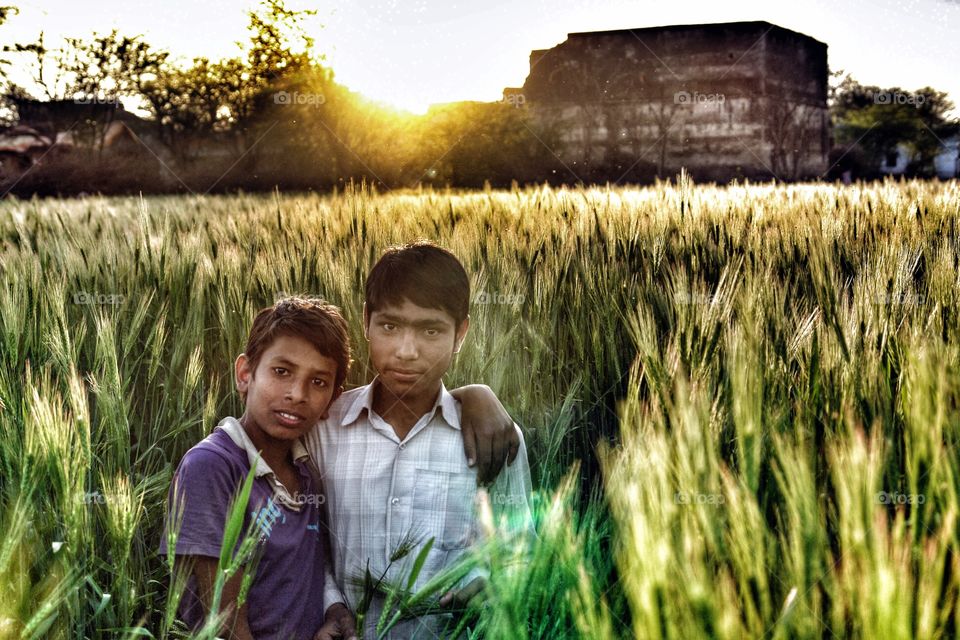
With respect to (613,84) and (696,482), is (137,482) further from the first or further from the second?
(613,84)

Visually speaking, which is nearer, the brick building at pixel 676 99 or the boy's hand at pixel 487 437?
the boy's hand at pixel 487 437

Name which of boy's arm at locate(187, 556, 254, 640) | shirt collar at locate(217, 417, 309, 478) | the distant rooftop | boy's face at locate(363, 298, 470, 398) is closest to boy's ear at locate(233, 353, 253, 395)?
shirt collar at locate(217, 417, 309, 478)

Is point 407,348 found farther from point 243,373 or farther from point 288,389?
point 243,373

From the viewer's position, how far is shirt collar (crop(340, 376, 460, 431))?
166cm

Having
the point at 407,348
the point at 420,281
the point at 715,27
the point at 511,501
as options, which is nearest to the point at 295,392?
the point at 407,348

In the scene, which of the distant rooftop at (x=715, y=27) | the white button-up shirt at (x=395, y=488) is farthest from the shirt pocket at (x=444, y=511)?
the distant rooftop at (x=715, y=27)

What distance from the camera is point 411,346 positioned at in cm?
161

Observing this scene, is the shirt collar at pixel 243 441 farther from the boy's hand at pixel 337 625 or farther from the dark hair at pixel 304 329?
the boy's hand at pixel 337 625

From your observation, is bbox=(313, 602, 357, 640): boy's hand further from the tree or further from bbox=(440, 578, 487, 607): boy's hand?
the tree

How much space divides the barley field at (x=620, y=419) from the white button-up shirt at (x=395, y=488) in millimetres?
164

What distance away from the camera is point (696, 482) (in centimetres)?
83

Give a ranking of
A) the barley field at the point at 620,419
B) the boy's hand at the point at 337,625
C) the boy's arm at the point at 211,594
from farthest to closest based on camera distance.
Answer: the boy's hand at the point at 337,625
the boy's arm at the point at 211,594
the barley field at the point at 620,419

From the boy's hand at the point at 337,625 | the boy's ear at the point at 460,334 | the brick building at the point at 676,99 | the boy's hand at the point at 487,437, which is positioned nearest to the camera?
the boy's hand at the point at 337,625

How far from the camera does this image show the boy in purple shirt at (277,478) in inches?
Result: 55.1
